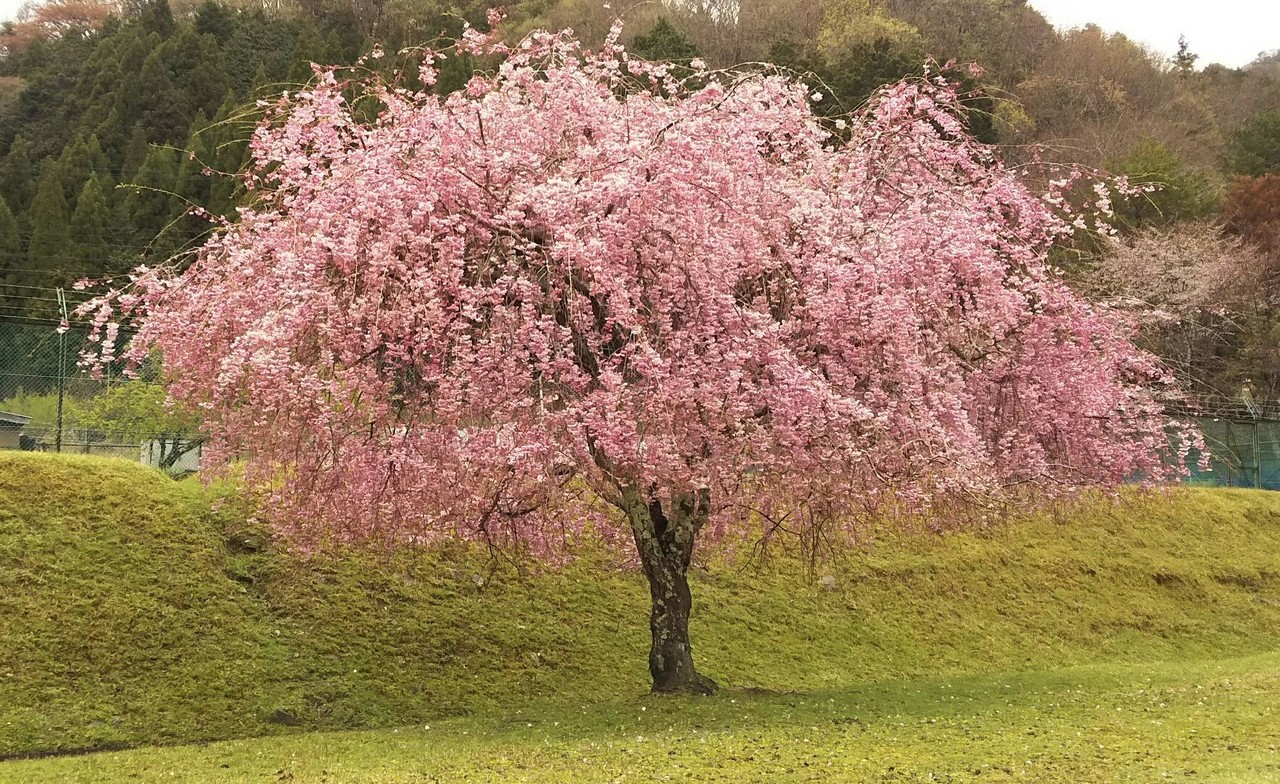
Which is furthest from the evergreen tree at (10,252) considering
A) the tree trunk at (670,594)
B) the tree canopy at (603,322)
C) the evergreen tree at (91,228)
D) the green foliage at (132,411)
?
the tree trunk at (670,594)

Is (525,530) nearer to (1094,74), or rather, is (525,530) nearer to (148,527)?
(148,527)

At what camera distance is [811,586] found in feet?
58.2

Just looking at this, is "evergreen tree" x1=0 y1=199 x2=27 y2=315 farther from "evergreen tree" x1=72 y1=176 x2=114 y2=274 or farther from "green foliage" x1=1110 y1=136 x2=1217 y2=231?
"green foliage" x1=1110 y1=136 x2=1217 y2=231

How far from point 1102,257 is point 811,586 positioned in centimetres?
2208

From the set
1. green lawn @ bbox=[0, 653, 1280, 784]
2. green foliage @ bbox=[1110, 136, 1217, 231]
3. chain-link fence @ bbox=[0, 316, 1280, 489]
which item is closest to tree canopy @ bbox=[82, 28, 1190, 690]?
green lawn @ bbox=[0, 653, 1280, 784]

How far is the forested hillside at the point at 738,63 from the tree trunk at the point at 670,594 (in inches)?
716

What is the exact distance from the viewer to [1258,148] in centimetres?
4803

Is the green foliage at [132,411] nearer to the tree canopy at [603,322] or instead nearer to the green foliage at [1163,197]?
the tree canopy at [603,322]

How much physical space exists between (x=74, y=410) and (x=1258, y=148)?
4523 centimetres

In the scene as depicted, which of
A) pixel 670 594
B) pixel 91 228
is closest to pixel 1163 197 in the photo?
pixel 670 594

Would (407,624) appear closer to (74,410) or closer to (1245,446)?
(74,410)

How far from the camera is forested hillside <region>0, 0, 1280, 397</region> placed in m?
34.1

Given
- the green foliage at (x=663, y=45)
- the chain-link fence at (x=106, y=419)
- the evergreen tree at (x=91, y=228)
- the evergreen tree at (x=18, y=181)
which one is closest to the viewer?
the chain-link fence at (x=106, y=419)

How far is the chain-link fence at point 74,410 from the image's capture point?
69.1 ft
